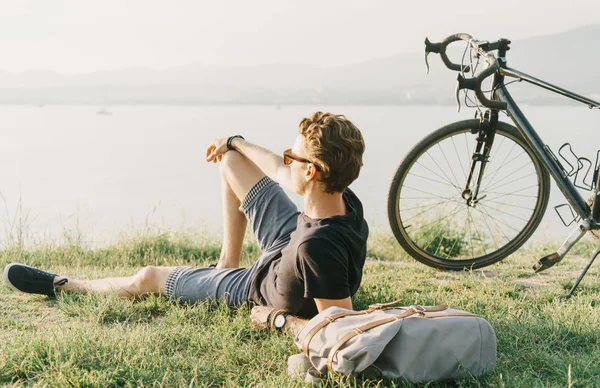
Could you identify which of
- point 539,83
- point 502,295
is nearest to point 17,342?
point 502,295

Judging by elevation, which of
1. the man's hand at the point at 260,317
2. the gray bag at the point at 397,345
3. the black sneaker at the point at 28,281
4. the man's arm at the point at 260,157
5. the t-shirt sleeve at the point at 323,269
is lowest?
the black sneaker at the point at 28,281

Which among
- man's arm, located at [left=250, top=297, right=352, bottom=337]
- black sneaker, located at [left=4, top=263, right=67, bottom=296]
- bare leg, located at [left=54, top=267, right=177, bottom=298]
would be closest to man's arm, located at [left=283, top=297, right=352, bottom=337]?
man's arm, located at [left=250, top=297, right=352, bottom=337]

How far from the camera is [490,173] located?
4461mm

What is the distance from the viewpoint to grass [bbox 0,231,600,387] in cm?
255

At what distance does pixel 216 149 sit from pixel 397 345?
5.64 ft

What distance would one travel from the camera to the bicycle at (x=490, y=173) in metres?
3.91

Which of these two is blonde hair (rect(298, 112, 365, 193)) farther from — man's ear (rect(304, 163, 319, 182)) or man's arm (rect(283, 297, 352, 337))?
man's arm (rect(283, 297, 352, 337))

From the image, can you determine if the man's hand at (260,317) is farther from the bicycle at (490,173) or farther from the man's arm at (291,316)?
the bicycle at (490,173)

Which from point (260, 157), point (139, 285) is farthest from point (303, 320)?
point (139, 285)

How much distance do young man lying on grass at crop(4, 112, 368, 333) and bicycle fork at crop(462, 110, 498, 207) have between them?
4.83ft

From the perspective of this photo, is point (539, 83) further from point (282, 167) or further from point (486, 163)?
point (282, 167)

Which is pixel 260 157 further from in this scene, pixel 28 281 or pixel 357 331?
pixel 28 281

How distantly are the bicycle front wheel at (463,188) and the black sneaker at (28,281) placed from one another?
2.12 meters

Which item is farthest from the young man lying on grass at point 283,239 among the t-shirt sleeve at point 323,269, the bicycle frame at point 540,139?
the bicycle frame at point 540,139
